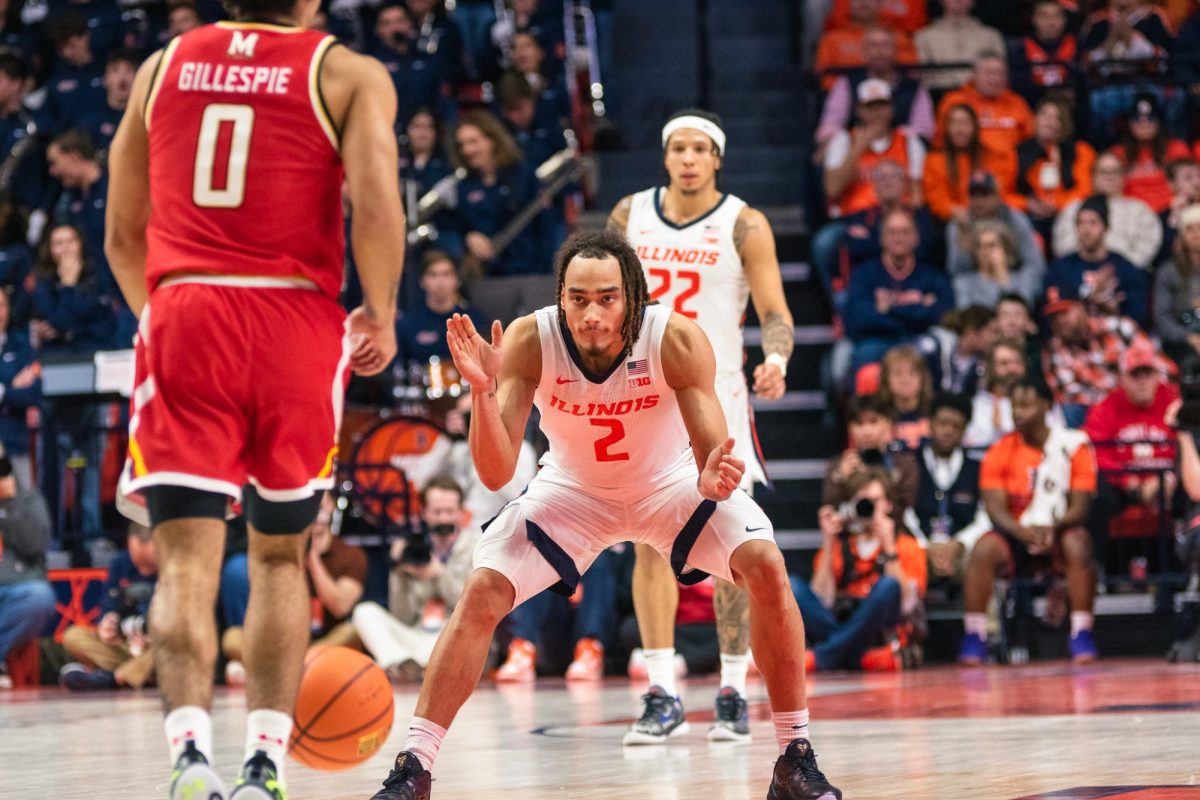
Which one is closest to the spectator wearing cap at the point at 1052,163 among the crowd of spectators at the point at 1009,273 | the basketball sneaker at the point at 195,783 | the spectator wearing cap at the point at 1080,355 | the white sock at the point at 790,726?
the crowd of spectators at the point at 1009,273

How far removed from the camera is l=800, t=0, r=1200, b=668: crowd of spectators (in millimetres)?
11883

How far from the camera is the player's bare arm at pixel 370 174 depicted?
4.74m

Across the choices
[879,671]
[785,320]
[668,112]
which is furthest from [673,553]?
[668,112]

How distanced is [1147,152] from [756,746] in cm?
923

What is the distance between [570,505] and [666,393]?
1.49 feet

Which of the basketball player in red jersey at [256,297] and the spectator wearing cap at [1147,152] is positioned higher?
the spectator wearing cap at [1147,152]

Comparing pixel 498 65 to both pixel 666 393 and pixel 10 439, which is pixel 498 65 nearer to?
pixel 10 439

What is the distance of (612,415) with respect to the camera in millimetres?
5711

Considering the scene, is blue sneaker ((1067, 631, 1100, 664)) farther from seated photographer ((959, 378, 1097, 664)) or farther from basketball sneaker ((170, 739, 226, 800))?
basketball sneaker ((170, 739, 226, 800))

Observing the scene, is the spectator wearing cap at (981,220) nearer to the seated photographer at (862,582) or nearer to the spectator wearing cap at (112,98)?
the seated photographer at (862,582)

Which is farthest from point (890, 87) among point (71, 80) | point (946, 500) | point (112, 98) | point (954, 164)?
point (71, 80)

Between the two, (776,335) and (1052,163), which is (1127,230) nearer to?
(1052,163)

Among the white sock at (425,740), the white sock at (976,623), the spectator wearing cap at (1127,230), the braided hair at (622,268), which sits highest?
the spectator wearing cap at (1127,230)

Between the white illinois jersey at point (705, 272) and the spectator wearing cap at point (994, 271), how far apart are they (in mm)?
5883
